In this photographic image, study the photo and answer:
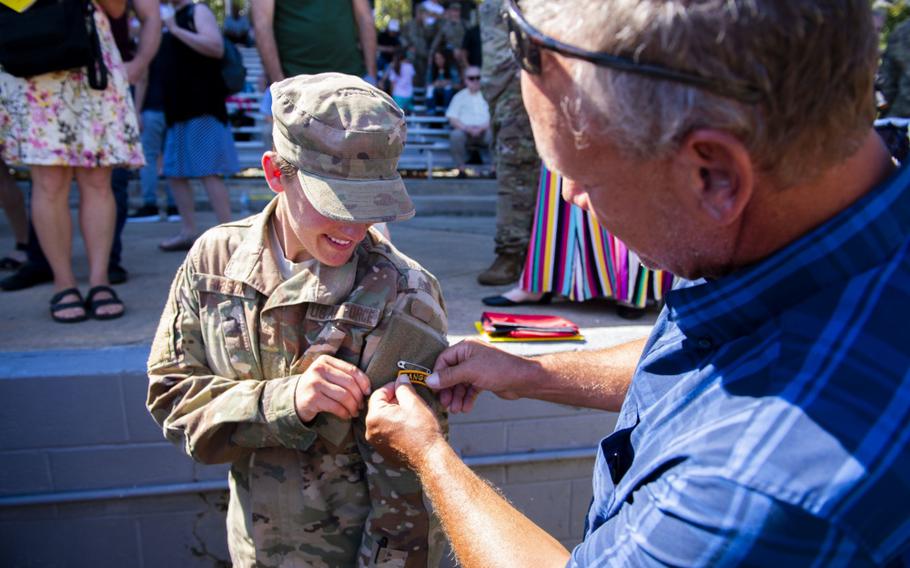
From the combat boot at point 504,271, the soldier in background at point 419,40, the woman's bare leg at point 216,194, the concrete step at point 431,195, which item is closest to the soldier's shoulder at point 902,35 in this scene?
the combat boot at point 504,271

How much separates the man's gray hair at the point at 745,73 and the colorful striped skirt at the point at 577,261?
2.68 metres

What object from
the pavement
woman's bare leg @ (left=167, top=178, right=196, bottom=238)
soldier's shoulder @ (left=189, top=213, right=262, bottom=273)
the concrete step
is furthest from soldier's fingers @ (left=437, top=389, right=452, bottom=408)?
the concrete step

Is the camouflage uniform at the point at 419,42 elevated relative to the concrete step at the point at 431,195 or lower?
elevated

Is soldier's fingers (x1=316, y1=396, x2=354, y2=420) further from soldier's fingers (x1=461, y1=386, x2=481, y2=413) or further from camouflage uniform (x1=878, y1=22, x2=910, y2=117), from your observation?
camouflage uniform (x1=878, y1=22, x2=910, y2=117)

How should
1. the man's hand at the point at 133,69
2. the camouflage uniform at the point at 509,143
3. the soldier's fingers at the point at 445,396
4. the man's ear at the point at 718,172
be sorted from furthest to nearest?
1. the camouflage uniform at the point at 509,143
2. the man's hand at the point at 133,69
3. the soldier's fingers at the point at 445,396
4. the man's ear at the point at 718,172

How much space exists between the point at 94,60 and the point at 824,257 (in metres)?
3.22

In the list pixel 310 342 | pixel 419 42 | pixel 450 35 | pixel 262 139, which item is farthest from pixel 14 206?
pixel 419 42

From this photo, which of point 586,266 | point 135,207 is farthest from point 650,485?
point 135,207

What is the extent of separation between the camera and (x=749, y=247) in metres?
1.12

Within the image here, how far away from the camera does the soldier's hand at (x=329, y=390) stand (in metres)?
1.65

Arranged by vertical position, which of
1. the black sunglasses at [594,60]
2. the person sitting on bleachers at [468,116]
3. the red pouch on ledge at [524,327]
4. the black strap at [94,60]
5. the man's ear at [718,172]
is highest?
the black sunglasses at [594,60]

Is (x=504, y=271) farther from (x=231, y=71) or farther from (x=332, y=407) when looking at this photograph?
(x=332, y=407)

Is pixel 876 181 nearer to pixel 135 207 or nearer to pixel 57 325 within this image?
pixel 57 325

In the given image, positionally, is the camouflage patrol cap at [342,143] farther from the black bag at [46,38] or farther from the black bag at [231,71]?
the black bag at [231,71]
